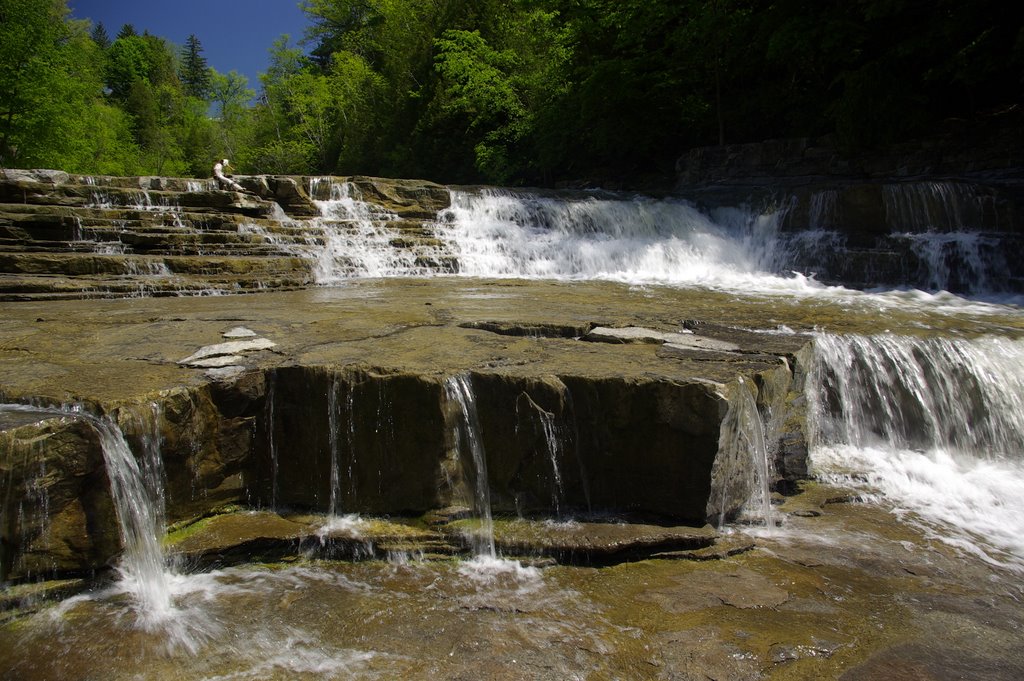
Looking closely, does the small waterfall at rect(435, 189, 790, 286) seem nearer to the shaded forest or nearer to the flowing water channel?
the shaded forest

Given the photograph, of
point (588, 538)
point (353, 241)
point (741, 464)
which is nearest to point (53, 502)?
point (588, 538)

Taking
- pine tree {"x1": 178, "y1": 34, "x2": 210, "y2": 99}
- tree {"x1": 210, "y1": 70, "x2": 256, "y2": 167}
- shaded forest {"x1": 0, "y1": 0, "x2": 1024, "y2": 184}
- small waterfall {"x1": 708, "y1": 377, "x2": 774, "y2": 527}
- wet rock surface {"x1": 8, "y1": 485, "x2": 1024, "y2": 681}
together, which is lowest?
wet rock surface {"x1": 8, "y1": 485, "x2": 1024, "y2": 681}

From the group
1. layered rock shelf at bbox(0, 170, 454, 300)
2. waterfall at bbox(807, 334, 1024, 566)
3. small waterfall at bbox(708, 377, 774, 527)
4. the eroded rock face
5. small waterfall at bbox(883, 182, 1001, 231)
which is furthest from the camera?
small waterfall at bbox(883, 182, 1001, 231)

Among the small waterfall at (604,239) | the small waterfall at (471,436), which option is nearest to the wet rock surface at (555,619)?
the small waterfall at (471,436)

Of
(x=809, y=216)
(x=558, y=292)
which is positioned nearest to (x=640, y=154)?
(x=809, y=216)

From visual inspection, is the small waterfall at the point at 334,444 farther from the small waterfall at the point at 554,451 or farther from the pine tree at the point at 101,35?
the pine tree at the point at 101,35

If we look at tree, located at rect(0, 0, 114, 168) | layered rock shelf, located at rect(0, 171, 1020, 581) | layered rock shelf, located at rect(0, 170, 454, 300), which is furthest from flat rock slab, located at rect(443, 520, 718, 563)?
tree, located at rect(0, 0, 114, 168)

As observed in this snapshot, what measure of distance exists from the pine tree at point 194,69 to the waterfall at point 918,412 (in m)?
67.6

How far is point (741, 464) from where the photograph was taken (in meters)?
3.51

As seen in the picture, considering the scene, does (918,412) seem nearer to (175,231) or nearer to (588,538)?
(588,538)

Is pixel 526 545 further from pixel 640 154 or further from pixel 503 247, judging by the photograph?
pixel 640 154

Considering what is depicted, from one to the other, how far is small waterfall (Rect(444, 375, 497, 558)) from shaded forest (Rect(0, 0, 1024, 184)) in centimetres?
1122

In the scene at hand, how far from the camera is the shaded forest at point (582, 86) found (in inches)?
482

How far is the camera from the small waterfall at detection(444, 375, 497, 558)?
338 cm
